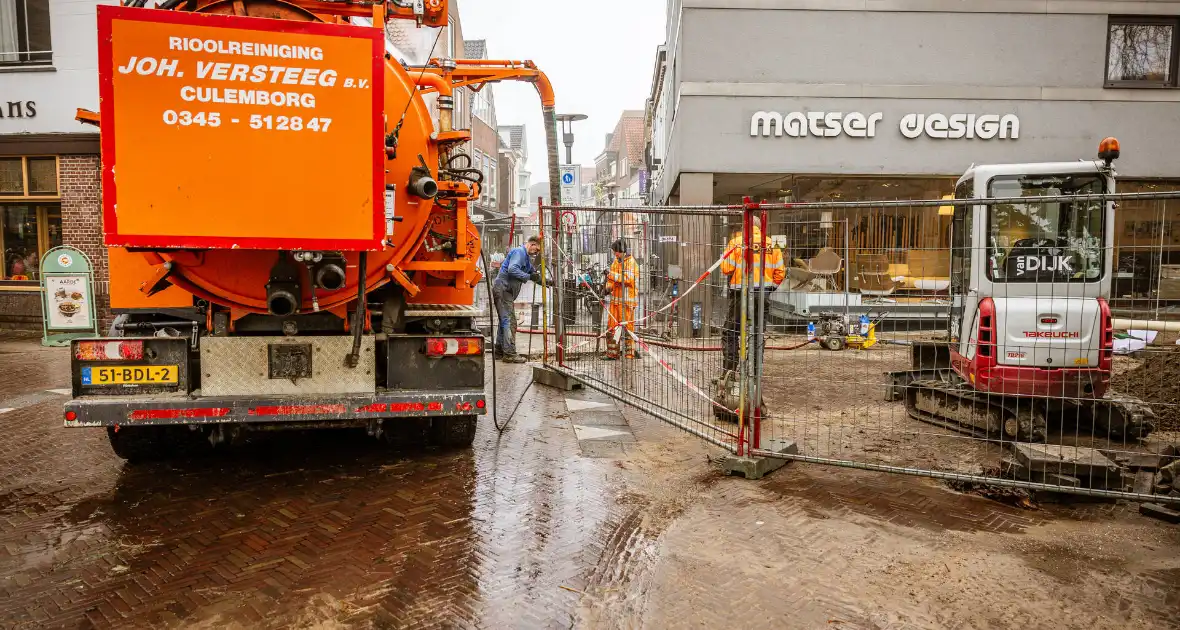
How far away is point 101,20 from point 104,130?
58cm

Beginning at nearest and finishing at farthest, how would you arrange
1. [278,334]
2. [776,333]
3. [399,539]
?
[399,539], [278,334], [776,333]

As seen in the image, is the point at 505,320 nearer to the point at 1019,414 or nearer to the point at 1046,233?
the point at 1019,414

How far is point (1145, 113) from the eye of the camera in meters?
14.1

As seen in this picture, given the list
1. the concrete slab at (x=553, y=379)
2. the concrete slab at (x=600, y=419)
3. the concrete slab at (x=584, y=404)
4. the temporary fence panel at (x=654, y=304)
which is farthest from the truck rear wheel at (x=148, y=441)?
the concrete slab at (x=553, y=379)

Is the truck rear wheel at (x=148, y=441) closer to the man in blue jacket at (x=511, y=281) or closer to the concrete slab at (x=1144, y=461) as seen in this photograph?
the man in blue jacket at (x=511, y=281)

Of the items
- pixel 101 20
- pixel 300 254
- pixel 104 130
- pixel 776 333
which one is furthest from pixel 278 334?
pixel 776 333

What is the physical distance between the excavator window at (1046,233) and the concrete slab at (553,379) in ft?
14.1

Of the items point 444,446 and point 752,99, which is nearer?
point 444,446

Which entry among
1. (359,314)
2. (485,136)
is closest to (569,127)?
(359,314)

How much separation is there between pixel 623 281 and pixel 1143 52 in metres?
13.4

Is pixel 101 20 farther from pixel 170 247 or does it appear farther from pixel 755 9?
pixel 755 9

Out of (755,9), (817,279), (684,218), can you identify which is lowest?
(817,279)

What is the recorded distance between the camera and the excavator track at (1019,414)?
569 centimetres

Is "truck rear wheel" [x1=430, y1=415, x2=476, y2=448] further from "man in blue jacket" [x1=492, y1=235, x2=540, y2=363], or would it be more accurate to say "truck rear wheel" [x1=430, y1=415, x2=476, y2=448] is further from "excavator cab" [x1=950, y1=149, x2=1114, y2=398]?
"man in blue jacket" [x1=492, y1=235, x2=540, y2=363]
